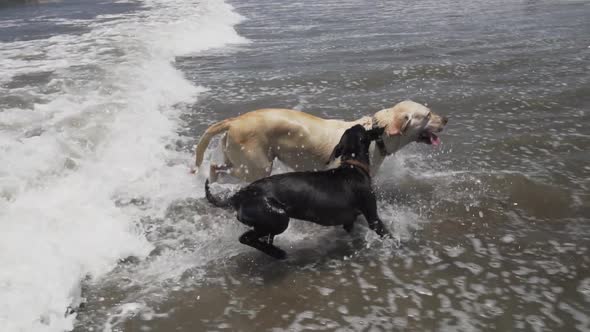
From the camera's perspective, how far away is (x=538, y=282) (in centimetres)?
380

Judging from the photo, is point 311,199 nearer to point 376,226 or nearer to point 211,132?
point 376,226

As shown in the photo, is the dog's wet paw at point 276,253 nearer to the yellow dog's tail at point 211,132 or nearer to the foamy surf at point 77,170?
the foamy surf at point 77,170

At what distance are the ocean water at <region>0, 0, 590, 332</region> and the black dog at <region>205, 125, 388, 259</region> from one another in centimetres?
28

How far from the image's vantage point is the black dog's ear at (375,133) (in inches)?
195

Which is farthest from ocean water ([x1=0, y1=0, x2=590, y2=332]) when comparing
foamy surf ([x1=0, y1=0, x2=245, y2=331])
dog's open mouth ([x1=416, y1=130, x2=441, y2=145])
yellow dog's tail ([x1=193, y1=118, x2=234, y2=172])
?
dog's open mouth ([x1=416, y1=130, x2=441, y2=145])

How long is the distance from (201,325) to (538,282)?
2.50m

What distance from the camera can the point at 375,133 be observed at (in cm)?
502

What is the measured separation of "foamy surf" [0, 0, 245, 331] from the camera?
378 cm

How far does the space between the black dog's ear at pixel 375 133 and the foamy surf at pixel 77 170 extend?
6.83 feet

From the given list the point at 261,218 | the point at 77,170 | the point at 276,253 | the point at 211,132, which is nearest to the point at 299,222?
the point at 276,253

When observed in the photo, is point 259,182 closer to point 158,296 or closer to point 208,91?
point 158,296

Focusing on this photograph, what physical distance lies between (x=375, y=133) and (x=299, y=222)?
1.16m

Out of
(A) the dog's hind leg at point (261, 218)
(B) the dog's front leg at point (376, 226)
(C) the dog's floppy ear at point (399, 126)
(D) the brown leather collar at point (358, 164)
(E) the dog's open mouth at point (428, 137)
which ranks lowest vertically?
(B) the dog's front leg at point (376, 226)

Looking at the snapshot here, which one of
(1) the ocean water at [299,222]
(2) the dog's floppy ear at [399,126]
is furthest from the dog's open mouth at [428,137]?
(1) the ocean water at [299,222]
